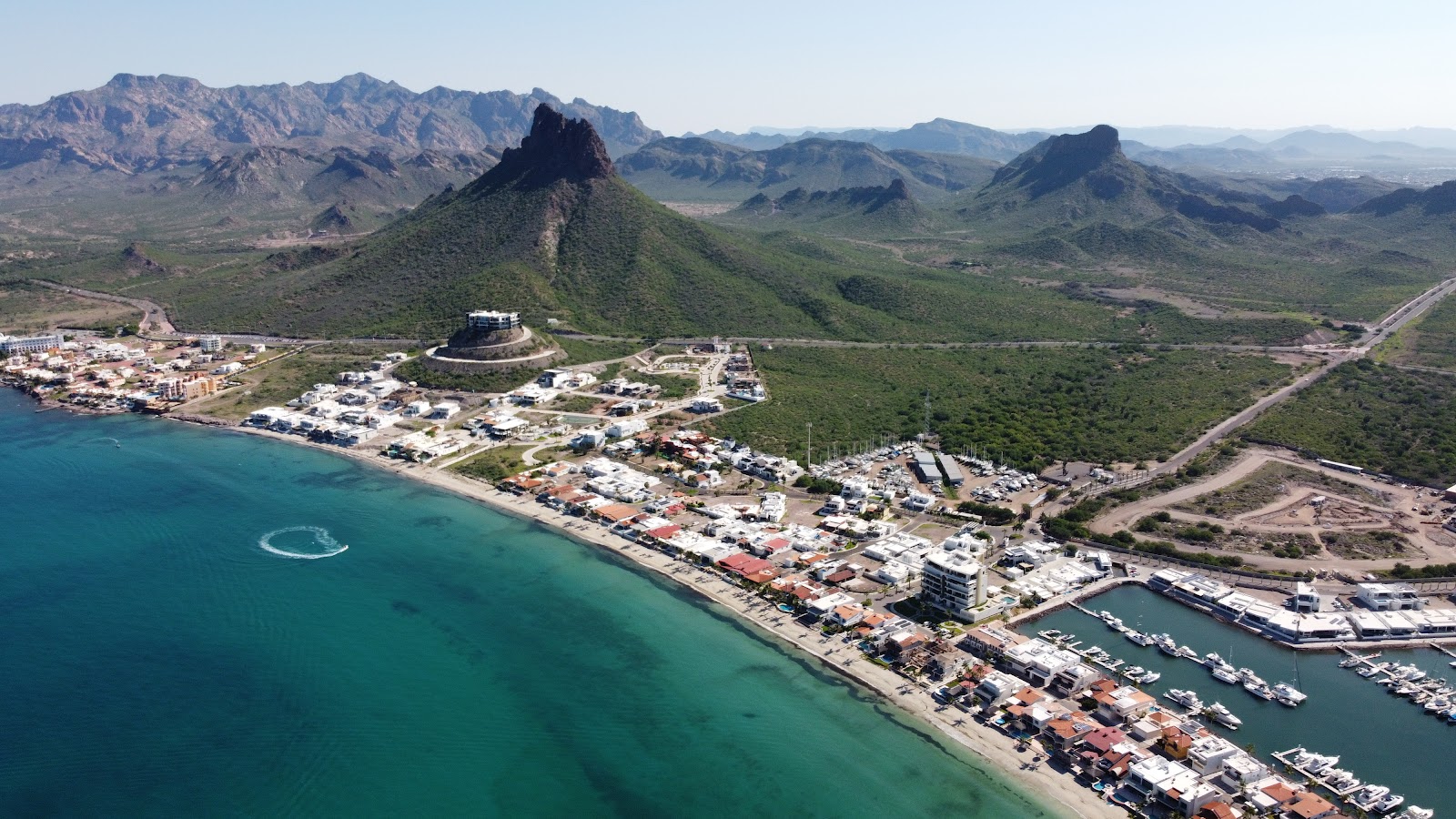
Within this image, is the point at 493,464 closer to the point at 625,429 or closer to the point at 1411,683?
the point at 625,429

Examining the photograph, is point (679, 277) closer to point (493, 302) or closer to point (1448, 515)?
point (493, 302)

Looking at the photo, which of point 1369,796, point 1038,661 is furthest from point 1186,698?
point 1369,796

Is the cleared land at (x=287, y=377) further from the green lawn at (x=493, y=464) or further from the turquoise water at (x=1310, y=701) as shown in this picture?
the turquoise water at (x=1310, y=701)

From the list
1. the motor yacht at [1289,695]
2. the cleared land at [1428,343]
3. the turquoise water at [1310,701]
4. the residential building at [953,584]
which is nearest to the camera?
the turquoise water at [1310,701]

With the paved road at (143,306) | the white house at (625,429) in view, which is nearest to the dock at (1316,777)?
the white house at (625,429)

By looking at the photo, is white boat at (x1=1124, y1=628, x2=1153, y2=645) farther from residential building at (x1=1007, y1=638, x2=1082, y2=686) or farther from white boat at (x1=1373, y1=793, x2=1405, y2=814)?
white boat at (x1=1373, y1=793, x2=1405, y2=814)

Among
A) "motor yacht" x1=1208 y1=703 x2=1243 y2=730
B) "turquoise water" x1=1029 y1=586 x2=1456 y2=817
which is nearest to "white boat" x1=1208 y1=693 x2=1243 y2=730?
"motor yacht" x1=1208 y1=703 x2=1243 y2=730
